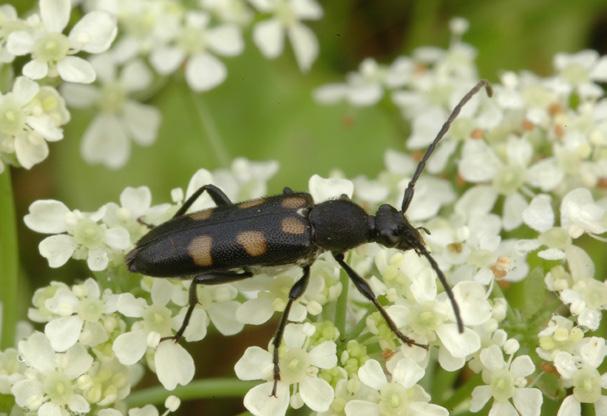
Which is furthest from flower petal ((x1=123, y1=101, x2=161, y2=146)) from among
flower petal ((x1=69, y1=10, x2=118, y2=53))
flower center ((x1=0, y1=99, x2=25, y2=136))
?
flower center ((x1=0, y1=99, x2=25, y2=136))

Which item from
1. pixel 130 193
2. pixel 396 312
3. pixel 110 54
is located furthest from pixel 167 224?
pixel 110 54

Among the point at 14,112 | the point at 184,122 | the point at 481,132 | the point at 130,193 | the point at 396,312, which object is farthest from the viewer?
the point at 184,122

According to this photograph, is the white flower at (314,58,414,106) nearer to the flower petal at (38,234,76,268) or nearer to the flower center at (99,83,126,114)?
the flower center at (99,83,126,114)

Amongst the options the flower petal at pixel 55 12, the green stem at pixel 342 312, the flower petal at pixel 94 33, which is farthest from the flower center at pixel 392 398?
the flower petal at pixel 55 12

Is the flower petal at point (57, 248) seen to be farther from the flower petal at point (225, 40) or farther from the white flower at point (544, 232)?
the flower petal at point (225, 40)

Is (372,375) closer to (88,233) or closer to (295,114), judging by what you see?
(88,233)

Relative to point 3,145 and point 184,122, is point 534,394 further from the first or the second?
point 184,122
